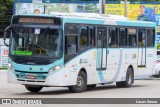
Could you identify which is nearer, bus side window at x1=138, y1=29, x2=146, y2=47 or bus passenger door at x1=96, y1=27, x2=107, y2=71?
bus passenger door at x1=96, y1=27, x2=107, y2=71

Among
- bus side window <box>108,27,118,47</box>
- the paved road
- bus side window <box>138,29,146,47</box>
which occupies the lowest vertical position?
the paved road

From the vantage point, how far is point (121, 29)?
2539 centimetres

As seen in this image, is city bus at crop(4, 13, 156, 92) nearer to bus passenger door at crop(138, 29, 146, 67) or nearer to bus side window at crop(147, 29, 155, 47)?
bus passenger door at crop(138, 29, 146, 67)

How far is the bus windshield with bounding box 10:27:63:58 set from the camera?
811 inches

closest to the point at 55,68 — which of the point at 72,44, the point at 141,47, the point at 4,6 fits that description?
the point at 72,44

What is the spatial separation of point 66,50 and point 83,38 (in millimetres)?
1506

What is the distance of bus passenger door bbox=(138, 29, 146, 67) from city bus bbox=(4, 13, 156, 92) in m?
1.69

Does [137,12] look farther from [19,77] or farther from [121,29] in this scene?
[19,77]

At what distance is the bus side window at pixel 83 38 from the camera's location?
2205 centimetres

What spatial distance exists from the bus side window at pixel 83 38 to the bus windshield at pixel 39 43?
59.5 inches

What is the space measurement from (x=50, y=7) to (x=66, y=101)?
38629mm

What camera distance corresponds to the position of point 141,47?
27.2 m

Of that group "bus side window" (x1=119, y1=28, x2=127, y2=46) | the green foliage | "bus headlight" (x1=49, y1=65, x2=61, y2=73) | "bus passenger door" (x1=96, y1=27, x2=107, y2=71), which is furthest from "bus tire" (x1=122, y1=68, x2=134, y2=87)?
the green foliage

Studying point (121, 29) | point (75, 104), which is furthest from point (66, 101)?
point (121, 29)
